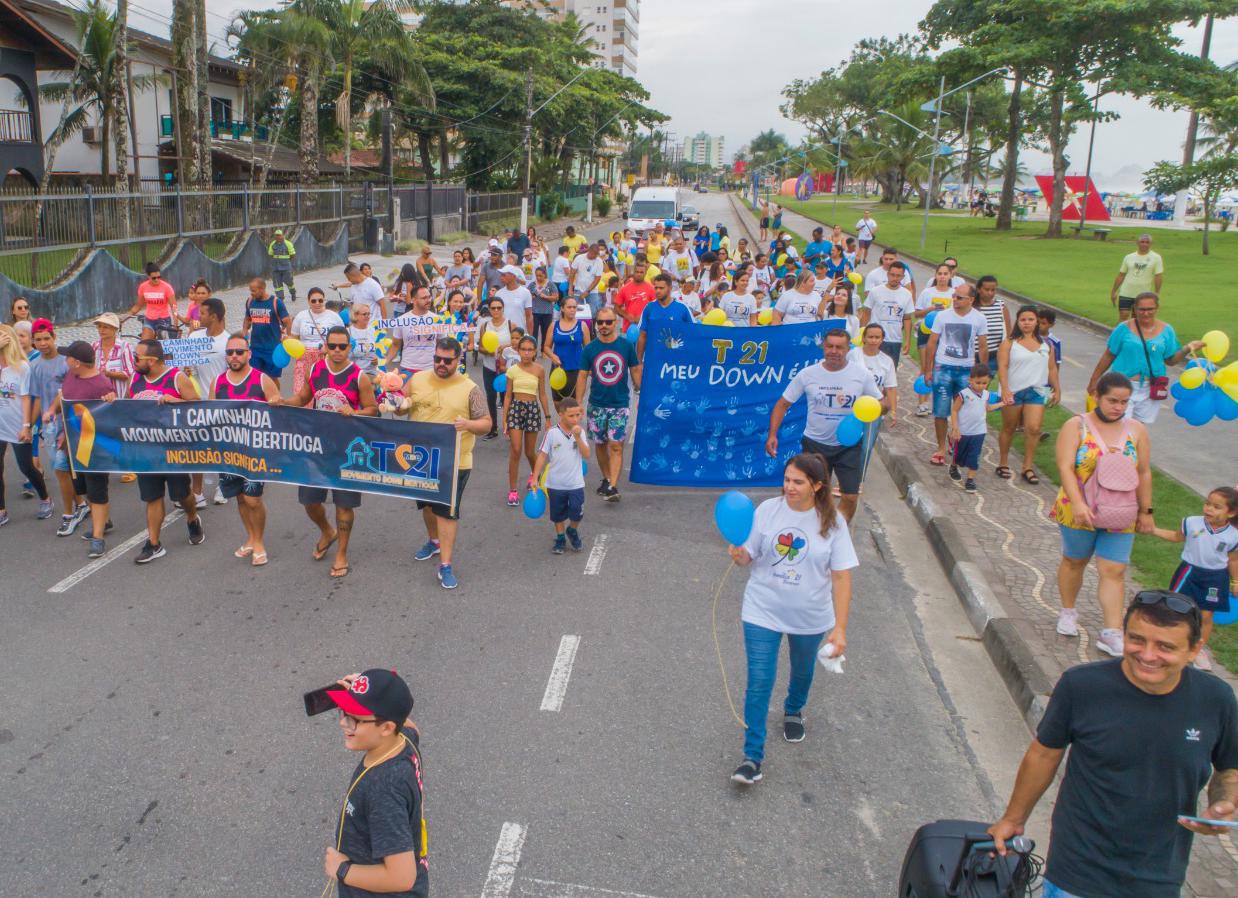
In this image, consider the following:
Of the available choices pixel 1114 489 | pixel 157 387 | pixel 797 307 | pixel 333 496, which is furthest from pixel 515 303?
pixel 1114 489

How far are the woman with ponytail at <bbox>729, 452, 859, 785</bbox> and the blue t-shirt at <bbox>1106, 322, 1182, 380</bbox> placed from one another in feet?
16.8

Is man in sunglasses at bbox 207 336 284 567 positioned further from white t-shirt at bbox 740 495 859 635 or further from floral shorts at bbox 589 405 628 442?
white t-shirt at bbox 740 495 859 635

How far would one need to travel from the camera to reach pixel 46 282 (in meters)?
17.0

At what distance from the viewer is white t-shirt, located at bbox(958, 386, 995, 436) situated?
9180 millimetres

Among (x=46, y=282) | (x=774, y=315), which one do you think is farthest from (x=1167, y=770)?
(x=46, y=282)

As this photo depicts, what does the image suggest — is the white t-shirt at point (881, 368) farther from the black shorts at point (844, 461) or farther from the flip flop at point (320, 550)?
the flip flop at point (320, 550)

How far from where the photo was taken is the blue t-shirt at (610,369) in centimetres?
870

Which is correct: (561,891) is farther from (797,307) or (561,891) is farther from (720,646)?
(797,307)

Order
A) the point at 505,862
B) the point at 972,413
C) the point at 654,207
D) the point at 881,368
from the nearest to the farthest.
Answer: the point at 505,862
the point at 881,368
the point at 972,413
the point at 654,207

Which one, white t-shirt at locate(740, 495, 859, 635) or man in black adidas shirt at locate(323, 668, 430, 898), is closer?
man in black adidas shirt at locate(323, 668, 430, 898)

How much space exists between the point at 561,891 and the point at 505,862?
306 millimetres

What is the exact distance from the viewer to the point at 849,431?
24.1 ft

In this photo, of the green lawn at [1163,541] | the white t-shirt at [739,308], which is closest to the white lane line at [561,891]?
the green lawn at [1163,541]

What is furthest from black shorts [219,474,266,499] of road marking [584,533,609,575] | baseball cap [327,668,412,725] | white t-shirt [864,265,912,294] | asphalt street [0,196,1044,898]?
white t-shirt [864,265,912,294]
